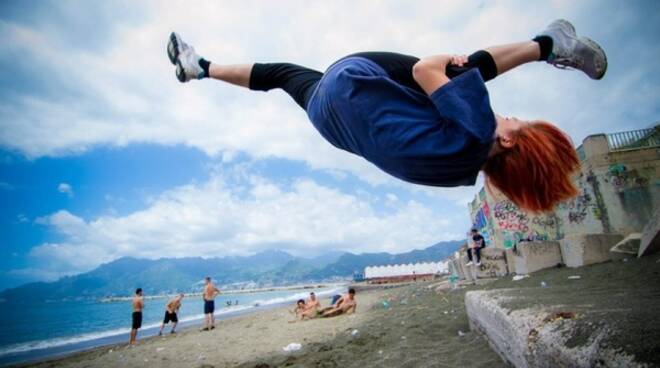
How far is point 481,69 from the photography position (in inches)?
70.5

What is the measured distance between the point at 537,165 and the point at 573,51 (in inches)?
37.8

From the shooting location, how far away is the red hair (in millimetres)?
1735

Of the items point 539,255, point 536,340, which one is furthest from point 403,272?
point 536,340

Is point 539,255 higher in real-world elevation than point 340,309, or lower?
higher

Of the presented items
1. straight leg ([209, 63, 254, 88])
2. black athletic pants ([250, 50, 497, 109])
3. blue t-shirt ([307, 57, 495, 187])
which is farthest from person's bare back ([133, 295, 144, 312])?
blue t-shirt ([307, 57, 495, 187])

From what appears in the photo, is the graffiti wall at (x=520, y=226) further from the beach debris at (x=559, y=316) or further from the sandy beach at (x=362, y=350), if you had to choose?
the beach debris at (x=559, y=316)

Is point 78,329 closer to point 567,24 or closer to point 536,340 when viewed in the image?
point 536,340

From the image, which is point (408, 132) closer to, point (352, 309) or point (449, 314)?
point (449, 314)

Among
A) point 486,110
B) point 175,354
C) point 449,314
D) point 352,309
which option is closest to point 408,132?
point 486,110

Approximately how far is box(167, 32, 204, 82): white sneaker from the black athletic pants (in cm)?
60

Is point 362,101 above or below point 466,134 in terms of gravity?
above

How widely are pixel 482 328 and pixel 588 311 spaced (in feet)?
6.33

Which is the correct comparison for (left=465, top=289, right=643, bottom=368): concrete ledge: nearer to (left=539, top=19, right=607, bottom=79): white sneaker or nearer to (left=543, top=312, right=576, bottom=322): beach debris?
(left=543, top=312, right=576, bottom=322): beach debris

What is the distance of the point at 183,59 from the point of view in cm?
269
